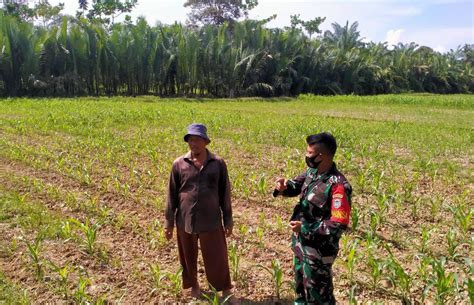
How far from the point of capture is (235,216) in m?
5.42

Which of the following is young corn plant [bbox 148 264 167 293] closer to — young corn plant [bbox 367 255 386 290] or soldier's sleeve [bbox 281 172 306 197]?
soldier's sleeve [bbox 281 172 306 197]

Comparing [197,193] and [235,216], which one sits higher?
[197,193]

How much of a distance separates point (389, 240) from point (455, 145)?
244 inches

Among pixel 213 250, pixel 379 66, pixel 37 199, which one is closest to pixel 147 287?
pixel 213 250

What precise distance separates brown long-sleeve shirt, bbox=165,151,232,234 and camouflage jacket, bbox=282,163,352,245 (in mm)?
598

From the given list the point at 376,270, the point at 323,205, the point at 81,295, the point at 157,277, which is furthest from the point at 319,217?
the point at 81,295

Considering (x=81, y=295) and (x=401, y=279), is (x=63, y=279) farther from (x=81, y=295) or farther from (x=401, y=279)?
(x=401, y=279)

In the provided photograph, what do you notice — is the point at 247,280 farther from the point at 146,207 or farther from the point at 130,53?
the point at 130,53

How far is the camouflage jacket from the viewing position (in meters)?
2.61

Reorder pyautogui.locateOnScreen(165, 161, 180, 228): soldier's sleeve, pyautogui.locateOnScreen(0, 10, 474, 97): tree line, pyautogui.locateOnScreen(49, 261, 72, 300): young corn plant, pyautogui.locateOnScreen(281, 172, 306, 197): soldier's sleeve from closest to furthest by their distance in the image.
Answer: pyautogui.locateOnScreen(281, 172, 306, 197): soldier's sleeve → pyautogui.locateOnScreen(165, 161, 180, 228): soldier's sleeve → pyautogui.locateOnScreen(49, 261, 72, 300): young corn plant → pyautogui.locateOnScreen(0, 10, 474, 97): tree line

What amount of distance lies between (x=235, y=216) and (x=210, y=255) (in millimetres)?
2017

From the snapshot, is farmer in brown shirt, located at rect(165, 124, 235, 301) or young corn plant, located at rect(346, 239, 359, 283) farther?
young corn plant, located at rect(346, 239, 359, 283)

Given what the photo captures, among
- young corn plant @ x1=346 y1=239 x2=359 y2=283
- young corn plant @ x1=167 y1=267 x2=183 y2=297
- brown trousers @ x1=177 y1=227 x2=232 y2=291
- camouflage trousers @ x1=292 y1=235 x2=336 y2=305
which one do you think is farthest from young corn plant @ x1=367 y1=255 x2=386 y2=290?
young corn plant @ x1=167 y1=267 x2=183 y2=297

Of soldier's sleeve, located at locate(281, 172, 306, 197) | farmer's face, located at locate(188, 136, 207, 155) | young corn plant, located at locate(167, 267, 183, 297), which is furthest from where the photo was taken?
young corn plant, located at locate(167, 267, 183, 297)
